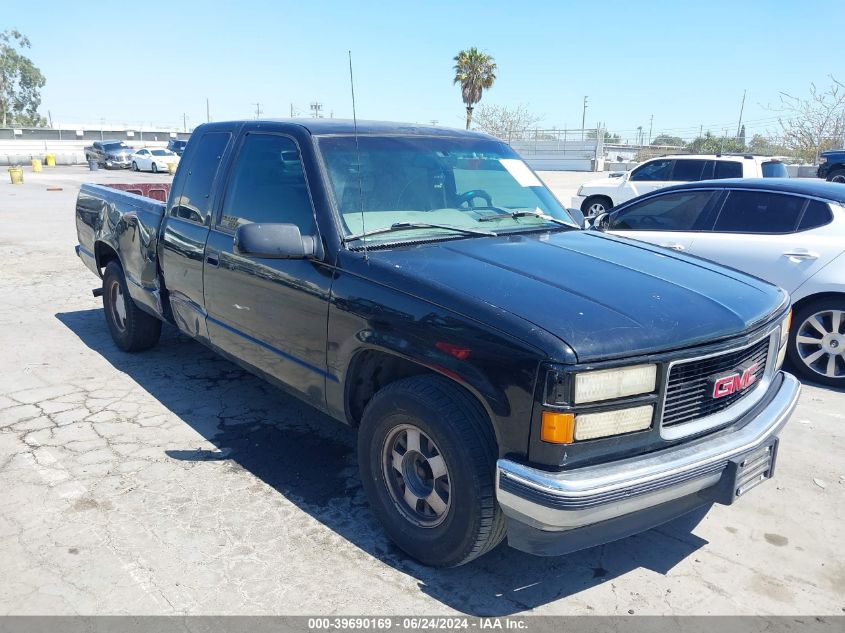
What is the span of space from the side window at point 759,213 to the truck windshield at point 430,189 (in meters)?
2.58

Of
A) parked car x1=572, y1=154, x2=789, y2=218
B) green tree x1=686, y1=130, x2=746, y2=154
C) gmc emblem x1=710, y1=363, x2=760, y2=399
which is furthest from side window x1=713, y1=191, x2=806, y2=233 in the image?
green tree x1=686, y1=130, x2=746, y2=154

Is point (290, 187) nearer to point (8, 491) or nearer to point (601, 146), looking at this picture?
point (8, 491)

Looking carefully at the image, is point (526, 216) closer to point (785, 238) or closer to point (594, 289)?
point (594, 289)

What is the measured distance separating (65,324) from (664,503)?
6.35 m

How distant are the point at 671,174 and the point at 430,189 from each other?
11.4 metres

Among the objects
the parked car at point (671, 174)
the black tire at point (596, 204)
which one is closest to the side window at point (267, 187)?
the parked car at point (671, 174)

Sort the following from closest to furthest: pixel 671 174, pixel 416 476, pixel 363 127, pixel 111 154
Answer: pixel 416 476, pixel 363 127, pixel 671 174, pixel 111 154

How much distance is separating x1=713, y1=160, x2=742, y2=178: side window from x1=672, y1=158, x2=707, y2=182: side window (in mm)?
341

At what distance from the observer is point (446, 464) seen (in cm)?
284

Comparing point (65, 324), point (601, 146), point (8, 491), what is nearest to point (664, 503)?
point (8, 491)

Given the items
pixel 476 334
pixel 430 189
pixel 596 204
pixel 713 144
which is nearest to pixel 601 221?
pixel 430 189

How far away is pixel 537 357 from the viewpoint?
8.25ft

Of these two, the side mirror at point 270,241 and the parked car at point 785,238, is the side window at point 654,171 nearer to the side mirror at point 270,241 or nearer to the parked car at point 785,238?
the parked car at point 785,238

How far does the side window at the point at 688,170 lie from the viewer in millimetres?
13477
